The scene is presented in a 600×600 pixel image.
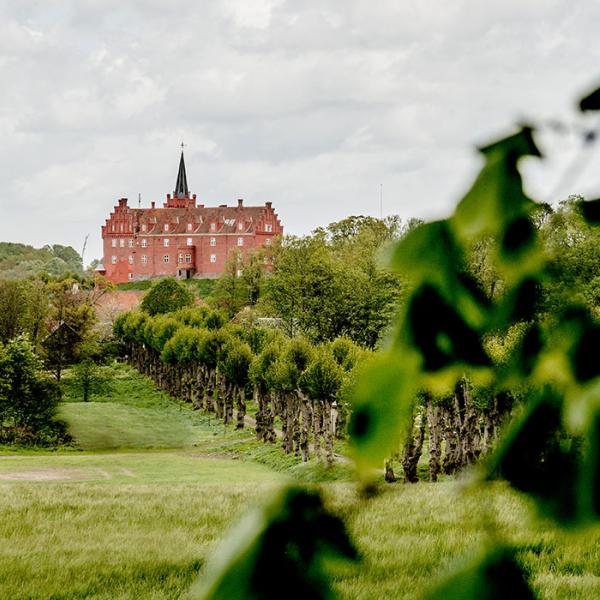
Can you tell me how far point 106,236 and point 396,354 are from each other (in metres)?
91.2

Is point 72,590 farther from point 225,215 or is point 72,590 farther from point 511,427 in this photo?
point 225,215

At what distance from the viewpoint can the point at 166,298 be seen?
6166 cm

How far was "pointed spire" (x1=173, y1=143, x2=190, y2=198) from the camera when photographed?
313 feet

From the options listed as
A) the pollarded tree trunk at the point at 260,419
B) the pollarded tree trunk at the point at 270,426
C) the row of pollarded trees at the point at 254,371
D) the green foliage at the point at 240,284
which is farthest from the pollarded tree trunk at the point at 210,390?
the green foliage at the point at 240,284

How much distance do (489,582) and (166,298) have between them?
203 ft

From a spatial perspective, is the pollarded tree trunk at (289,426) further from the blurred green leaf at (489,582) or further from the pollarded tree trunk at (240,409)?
the blurred green leaf at (489,582)

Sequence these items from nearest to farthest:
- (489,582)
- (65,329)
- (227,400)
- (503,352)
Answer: (489,582), (503,352), (227,400), (65,329)

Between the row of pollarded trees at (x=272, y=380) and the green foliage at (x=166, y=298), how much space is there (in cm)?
497

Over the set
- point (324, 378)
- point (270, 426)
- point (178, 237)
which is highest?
point (178, 237)

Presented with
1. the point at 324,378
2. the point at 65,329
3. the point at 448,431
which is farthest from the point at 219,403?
the point at 448,431

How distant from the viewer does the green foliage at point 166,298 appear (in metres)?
61.2

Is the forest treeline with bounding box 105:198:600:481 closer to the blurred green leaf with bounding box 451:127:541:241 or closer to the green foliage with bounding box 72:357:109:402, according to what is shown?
the green foliage with bounding box 72:357:109:402

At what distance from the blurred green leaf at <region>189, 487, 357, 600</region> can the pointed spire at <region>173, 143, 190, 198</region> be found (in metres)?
95.7

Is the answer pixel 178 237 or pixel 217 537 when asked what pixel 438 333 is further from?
pixel 178 237
